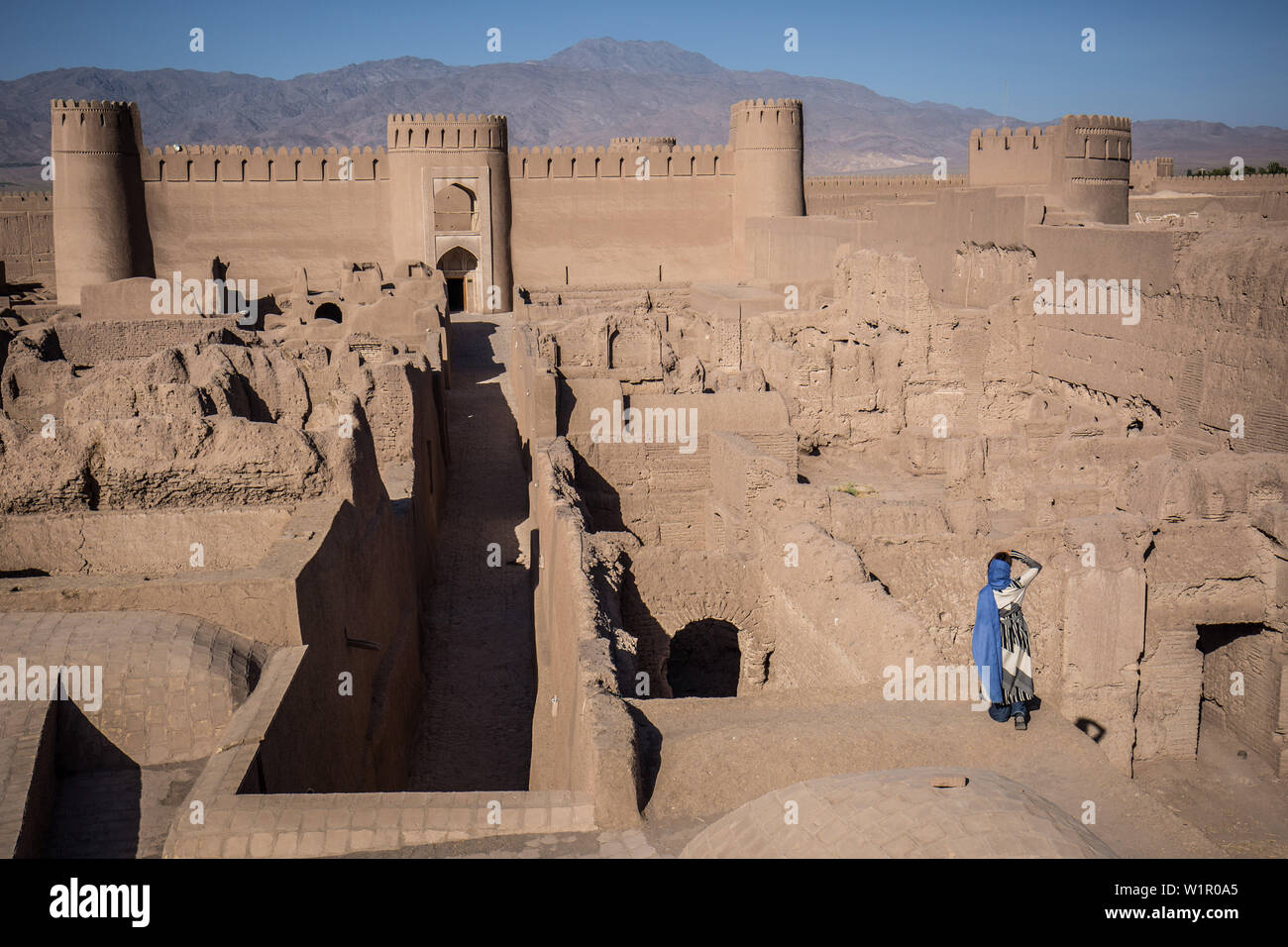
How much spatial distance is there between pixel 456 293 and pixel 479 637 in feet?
86.5

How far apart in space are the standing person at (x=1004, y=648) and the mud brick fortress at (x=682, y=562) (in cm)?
18

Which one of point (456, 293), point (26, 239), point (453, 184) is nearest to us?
Answer: point (453, 184)

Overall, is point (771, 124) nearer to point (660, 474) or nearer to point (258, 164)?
point (258, 164)

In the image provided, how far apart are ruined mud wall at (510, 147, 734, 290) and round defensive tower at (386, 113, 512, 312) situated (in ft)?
3.12

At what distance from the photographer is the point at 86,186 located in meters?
32.5

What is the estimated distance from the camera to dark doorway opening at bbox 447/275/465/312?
1443 inches

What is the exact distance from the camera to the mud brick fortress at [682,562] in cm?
552

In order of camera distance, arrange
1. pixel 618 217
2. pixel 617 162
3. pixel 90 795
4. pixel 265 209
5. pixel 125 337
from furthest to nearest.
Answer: pixel 618 217
pixel 617 162
pixel 265 209
pixel 125 337
pixel 90 795

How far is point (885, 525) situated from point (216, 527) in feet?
17.2

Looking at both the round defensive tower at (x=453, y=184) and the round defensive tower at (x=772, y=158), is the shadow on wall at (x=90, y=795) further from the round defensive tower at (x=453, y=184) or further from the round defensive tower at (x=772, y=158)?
the round defensive tower at (x=772, y=158)

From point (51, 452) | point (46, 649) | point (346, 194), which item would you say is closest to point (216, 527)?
point (51, 452)

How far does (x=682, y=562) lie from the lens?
31.7ft

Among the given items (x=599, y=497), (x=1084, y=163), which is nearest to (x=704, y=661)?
(x=599, y=497)
